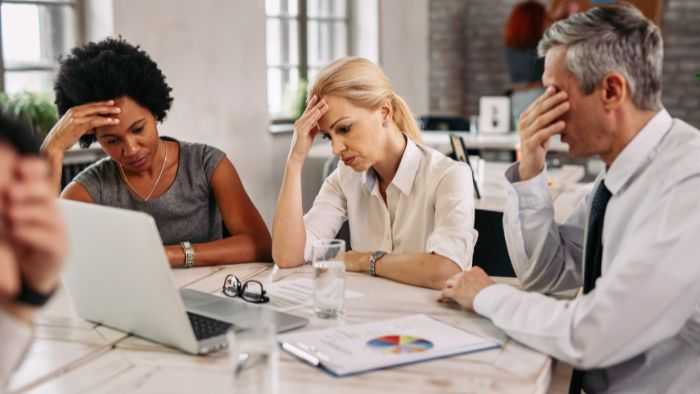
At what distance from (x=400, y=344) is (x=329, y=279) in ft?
0.91

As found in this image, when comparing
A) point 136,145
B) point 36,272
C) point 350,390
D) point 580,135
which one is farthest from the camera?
point 136,145

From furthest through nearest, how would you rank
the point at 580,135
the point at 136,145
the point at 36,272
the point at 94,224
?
the point at 136,145 → the point at 580,135 → the point at 94,224 → the point at 36,272

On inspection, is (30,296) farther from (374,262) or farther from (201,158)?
(201,158)

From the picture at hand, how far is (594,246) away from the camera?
1.55m

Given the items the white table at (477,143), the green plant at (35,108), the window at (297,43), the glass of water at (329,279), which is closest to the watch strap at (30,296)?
the glass of water at (329,279)

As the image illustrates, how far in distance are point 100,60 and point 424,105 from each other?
17.8 feet

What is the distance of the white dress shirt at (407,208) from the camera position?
6.53ft

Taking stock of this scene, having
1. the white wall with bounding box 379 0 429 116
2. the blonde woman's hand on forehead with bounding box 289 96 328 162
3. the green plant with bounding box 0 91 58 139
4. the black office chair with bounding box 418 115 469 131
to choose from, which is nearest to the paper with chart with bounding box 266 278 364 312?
the blonde woman's hand on forehead with bounding box 289 96 328 162

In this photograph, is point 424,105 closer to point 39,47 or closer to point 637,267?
point 39,47

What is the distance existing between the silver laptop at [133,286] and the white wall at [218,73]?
287cm

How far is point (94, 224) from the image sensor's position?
135 centimetres

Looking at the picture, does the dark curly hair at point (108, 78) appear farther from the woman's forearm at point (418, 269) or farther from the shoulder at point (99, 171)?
the woman's forearm at point (418, 269)

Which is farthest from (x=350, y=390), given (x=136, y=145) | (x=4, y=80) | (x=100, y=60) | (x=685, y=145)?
(x=4, y=80)

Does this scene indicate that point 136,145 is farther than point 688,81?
No
